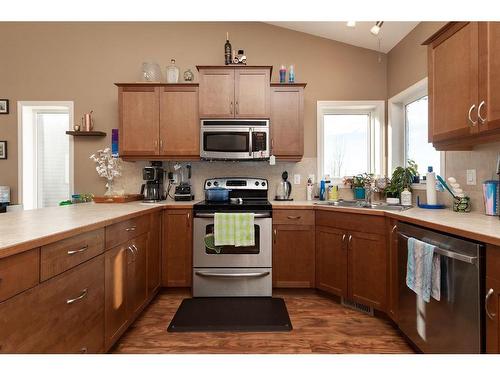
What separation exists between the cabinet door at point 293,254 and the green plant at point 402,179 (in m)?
0.92

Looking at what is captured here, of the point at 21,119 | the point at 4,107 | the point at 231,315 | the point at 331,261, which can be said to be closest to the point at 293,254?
the point at 331,261

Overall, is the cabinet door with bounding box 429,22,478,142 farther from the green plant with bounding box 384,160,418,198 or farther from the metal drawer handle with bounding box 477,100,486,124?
the green plant with bounding box 384,160,418,198

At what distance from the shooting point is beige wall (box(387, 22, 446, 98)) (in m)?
2.46

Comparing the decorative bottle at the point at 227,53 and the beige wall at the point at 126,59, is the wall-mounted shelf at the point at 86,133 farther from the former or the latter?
the decorative bottle at the point at 227,53

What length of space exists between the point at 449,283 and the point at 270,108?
218 centimetres

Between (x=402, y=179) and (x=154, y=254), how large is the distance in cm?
249

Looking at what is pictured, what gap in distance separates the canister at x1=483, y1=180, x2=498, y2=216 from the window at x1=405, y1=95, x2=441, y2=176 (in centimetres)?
73

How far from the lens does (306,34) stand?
10.7ft

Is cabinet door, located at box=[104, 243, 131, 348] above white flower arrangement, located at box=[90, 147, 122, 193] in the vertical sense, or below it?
below

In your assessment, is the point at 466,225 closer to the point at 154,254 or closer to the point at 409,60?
the point at 409,60

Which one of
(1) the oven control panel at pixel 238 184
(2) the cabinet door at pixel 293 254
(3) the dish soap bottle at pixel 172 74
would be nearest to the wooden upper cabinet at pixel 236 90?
(3) the dish soap bottle at pixel 172 74

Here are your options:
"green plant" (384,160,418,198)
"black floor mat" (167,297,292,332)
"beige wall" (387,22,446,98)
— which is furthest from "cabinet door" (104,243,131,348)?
"beige wall" (387,22,446,98)

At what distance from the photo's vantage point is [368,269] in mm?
2223
